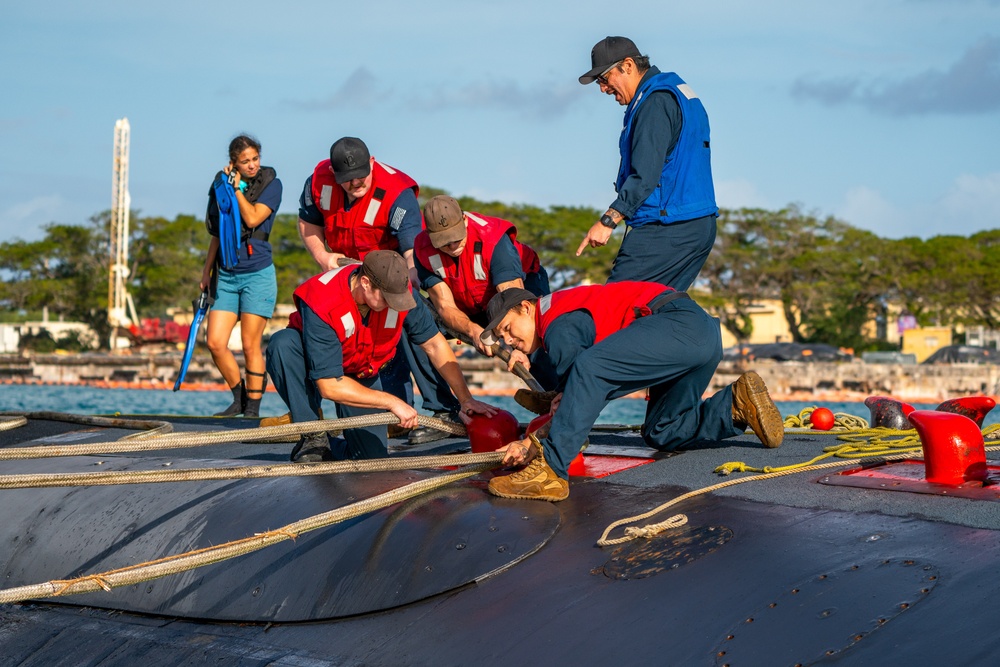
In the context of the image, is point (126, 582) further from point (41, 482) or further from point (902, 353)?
point (902, 353)

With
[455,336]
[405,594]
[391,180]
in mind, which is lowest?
[405,594]

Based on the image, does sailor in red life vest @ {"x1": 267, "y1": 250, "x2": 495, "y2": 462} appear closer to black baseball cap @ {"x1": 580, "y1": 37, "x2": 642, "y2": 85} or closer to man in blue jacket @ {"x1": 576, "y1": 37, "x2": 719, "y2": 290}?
man in blue jacket @ {"x1": 576, "y1": 37, "x2": 719, "y2": 290}

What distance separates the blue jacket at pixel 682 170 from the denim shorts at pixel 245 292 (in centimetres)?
405

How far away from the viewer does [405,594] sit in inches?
171

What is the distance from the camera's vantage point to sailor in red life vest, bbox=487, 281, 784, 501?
5.05 m

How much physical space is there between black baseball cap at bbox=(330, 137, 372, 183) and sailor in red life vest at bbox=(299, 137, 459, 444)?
0.01 m

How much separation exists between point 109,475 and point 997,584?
3.48 m

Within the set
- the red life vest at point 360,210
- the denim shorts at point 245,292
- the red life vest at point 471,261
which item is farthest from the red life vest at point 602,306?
the denim shorts at point 245,292

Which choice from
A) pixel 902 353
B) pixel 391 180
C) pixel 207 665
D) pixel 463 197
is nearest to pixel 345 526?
pixel 207 665

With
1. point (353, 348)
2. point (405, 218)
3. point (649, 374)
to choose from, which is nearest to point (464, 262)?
point (405, 218)

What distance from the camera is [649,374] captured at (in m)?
5.48

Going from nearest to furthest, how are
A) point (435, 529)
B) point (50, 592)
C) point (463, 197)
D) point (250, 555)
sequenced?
point (50, 592), point (435, 529), point (250, 555), point (463, 197)

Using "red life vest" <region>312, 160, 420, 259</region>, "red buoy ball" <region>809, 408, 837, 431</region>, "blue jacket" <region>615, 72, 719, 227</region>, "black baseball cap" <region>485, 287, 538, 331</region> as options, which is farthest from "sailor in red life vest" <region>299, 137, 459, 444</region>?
"red buoy ball" <region>809, 408, 837, 431</region>

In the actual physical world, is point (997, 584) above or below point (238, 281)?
below
